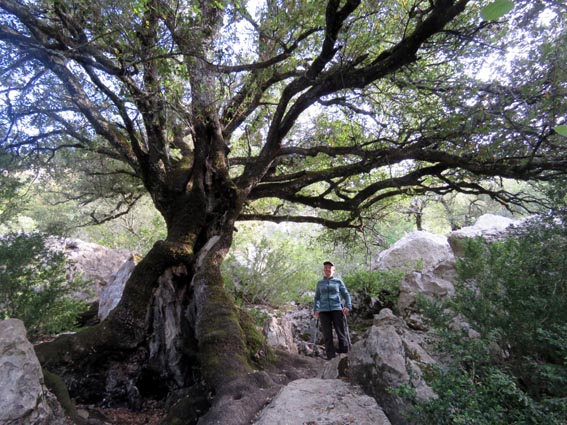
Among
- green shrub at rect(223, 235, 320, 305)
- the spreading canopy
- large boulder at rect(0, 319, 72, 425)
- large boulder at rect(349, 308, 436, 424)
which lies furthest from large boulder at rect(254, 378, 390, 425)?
green shrub at rect(223, 235, 320, 305)

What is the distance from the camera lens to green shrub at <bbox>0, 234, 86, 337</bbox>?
4500 millimetres

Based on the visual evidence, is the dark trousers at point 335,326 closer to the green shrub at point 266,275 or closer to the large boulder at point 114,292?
the green shrub at point 266,275

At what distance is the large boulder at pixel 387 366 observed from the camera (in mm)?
2678

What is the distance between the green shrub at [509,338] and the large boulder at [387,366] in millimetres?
448

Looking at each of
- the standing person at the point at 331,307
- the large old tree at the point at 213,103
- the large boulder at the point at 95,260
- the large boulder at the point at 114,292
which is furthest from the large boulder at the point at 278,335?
the large boulder at the point at 95,260

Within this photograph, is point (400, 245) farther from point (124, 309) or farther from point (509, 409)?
point (509, 409)

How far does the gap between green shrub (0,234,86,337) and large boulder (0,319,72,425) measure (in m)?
1.66

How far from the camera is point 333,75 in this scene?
4.70 meters

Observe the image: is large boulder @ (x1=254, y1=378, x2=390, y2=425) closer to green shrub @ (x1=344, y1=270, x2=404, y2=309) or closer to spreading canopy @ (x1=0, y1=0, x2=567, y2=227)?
spreading canopy @ (x1=0, y1=0, x2=567, y2=227)

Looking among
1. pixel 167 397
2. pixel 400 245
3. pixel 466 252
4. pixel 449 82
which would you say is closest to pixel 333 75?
pixel 449 82

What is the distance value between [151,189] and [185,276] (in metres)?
1.95

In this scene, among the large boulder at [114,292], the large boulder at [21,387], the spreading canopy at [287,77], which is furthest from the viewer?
the large boulder at [114,292]

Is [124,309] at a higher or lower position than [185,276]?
lower

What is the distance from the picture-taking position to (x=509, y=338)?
252cm
